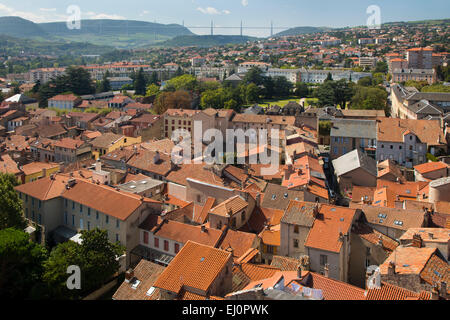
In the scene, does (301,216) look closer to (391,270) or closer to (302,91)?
(391,270)

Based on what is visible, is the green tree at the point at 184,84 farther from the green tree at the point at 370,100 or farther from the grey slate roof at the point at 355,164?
the grey slate roof at the point at 355,164

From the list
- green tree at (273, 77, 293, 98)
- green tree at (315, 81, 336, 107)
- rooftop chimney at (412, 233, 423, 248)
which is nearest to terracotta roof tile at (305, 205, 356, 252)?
rooftop chimney at (412, 233, 423, 248)

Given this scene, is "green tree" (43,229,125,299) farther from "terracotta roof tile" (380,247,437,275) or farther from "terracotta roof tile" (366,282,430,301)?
"terracotta roof tile" (380,247,437,275)

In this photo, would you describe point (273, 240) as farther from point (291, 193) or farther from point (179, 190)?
point (179, 190)

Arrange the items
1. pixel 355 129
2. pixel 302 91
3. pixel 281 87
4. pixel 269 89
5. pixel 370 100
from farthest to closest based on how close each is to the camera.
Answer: pixel 302 91 → pixel 281 87 → pixel 269 89 → pixel 370 100 → pixel 355 129

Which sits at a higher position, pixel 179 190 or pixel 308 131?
pixel 308 131

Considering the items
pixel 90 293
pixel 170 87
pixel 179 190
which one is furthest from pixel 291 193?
pixel 170 87

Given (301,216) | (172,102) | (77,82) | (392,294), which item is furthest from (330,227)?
(77,82)

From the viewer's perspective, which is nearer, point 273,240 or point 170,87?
point 273,240
